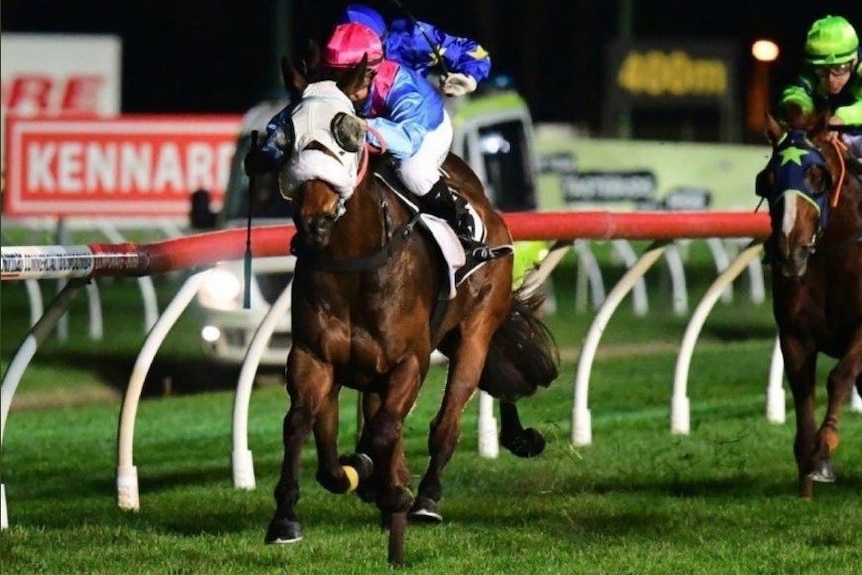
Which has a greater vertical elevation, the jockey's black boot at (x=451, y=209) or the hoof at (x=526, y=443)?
the jockey's black boot at (x=451, y=209)

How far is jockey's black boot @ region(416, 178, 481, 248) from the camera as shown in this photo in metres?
7.03

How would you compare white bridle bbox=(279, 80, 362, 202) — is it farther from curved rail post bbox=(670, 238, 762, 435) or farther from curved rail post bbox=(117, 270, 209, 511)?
curved rail post bbox=(670, 238, 762, 435)

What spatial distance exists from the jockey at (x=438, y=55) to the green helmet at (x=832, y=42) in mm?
1213

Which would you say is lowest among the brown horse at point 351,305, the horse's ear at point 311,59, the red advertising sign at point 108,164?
the red advertising sign at point 108,164

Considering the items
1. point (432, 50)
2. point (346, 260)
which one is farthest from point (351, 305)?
point (432, 50)

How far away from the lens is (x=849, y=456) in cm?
897

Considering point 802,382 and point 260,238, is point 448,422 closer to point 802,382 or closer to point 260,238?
point 260,238

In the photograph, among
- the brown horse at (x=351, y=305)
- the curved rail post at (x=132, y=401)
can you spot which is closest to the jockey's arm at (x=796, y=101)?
the brown horse at (x=351, y=305)

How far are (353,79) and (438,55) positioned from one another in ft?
4.31

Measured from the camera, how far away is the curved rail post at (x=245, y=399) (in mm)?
8094

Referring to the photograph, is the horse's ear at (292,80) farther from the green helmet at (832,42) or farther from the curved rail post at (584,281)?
the curved rail post at (584,281)

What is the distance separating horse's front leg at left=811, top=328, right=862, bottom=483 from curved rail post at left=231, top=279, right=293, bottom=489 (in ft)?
6.48

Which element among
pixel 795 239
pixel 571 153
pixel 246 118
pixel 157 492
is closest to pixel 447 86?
pixel 795 239

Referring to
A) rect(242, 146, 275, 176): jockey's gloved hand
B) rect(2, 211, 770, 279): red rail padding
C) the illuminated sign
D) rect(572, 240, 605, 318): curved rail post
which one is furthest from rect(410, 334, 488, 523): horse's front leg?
the illuminated sign
